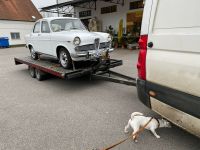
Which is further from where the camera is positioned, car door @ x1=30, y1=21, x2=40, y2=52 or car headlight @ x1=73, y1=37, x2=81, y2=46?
car door @ x1=30, y1=21, x2=40, y2=52

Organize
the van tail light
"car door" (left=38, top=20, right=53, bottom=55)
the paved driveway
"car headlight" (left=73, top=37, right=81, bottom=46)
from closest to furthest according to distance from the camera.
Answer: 1. the van tail light
2. the paved driveway
3. "car headlight" (left=73, top=37, right=81, bottom=46)
4. "car door" (left=38, top=20, right=53, bottom=55)

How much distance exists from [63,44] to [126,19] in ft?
42.7

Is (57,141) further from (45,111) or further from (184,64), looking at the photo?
(184,64)

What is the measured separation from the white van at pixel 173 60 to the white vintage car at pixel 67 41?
2954 millimetres

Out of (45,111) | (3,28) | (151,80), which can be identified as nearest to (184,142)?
(151,80)

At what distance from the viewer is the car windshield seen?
21.7 ft

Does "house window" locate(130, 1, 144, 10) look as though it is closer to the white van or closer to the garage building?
the white van

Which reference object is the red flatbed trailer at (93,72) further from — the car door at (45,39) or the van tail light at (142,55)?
the van tail light at (142,55)

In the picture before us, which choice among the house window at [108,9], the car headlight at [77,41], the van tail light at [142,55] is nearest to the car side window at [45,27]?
the car headlight at [77,41]

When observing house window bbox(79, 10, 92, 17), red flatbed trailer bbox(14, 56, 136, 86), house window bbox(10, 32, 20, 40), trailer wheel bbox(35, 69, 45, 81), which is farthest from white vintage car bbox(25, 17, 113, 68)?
house window bbox(10, 32, 20, 40)

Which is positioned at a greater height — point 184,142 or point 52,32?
point 52,32

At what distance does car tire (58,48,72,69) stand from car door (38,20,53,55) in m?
0.69

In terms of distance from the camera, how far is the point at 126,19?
1756 cm

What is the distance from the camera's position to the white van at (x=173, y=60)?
2.17 metres
